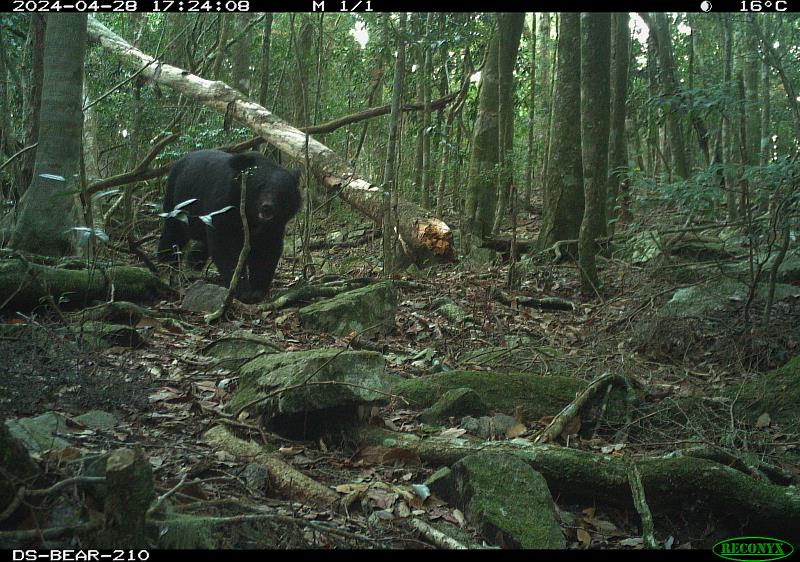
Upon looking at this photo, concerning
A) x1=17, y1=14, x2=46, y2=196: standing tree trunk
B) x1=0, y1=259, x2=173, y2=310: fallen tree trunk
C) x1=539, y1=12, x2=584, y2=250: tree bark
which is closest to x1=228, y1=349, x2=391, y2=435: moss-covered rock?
x1=0, y1=259, x2=173, y2=310: fallen tree trunk

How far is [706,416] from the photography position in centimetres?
445

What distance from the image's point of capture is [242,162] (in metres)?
7.71

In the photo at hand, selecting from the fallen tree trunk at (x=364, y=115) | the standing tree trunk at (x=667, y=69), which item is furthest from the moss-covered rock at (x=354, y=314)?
the standing tree trunk at (x=667, y=69)

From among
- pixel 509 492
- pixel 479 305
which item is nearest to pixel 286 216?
pixel 479 305

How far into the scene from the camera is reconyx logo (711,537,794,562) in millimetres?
3111

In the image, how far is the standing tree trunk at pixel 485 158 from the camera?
A: 10148 millimetres

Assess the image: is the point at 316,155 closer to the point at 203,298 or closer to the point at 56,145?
the point at 203,298

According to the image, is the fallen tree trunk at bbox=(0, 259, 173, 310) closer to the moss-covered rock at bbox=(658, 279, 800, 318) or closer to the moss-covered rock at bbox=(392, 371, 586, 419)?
the moss-covered rock at bbox=(392, 371, 586, 419)

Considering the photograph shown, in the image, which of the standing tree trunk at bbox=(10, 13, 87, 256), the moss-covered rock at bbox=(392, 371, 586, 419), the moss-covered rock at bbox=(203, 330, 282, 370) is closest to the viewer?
the moss-covered rock at bbox=(392, 371, 586, 419)

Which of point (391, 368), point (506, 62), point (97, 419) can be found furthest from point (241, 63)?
point (97, 419)

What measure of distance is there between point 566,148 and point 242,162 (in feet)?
12.6

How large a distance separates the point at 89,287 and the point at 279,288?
279 centimetres

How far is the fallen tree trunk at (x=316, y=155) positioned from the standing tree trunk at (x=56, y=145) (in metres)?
1.62

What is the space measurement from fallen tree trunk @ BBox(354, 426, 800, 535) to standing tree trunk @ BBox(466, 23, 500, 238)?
6.70m
